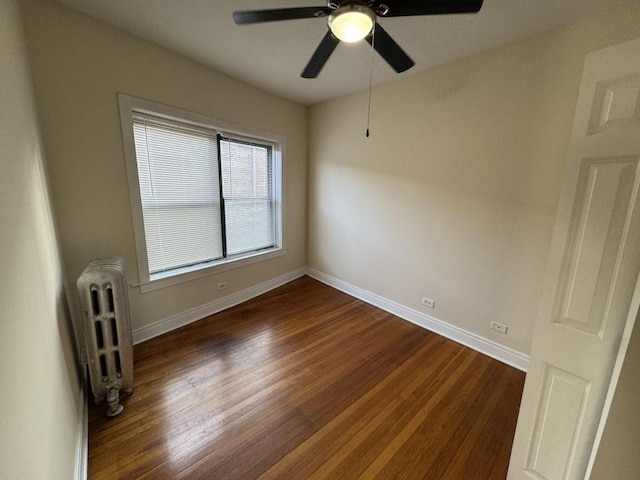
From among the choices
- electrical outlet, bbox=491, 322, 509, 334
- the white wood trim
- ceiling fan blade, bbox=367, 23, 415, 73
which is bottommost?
the white wood trim

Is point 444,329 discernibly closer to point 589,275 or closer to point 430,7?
point 589,275

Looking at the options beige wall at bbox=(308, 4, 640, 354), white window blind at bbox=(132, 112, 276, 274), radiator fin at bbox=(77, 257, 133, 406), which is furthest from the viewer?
white window blind at bbox=(132, 112, 276, 274)

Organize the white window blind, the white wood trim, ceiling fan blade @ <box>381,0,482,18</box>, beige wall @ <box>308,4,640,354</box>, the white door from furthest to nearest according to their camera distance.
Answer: the white window blind, beige wall @ <box>308,4,640,354</box>, the white wood trim, ceiling fan blade @ <box>381,0,482,18</box>, the white door

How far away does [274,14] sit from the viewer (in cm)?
131

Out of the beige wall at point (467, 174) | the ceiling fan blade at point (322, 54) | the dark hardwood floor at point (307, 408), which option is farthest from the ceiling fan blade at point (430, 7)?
the dark hardwood floor at point (307, 408)

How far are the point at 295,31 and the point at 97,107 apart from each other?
1.62 m

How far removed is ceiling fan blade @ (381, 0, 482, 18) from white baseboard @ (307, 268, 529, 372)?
2.43 meters

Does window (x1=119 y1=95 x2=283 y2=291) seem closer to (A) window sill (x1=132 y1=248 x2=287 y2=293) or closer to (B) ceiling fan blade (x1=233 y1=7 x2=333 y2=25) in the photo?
(A) window sill (x1=132 y1=248 x2=287 y2=293)

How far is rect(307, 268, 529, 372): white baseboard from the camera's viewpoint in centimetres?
220

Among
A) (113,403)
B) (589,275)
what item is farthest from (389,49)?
(113,403)

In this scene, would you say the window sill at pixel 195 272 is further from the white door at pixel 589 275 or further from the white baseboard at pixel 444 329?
the white door at pixel 589 275

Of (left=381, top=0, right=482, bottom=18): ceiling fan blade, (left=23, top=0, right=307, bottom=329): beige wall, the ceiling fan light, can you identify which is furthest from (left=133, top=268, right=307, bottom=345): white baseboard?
(left=381, top=0, right=482, bottom=18): ceiling fan blade

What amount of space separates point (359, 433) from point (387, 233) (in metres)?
2.01

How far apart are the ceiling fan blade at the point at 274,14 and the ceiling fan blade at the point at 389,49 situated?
0.32 m
